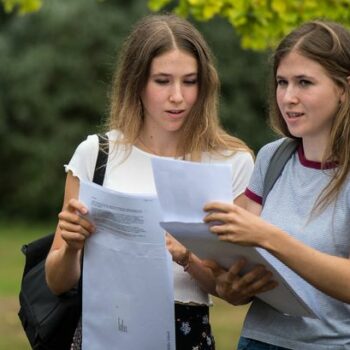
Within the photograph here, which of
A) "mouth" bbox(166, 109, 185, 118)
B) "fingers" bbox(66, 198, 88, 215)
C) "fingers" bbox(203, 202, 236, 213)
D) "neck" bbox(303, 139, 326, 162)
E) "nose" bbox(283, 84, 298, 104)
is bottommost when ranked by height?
"fingers" bbox(66, 198, 88, 215)

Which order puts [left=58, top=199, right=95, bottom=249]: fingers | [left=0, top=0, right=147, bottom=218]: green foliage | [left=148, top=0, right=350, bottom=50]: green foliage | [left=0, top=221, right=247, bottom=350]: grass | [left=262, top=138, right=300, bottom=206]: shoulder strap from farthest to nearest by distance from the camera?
[left=0, top=0, right=147, bottom=218]: green foliage, [left=0, top=221, right=247, bottom=350]: grass, [left=148, top=0, right=350, bottom=50]: green foliage, [left=58, top=199, right=95, bottom=249]: fingers, [left=262, top=138, right=300, bottom=206]: shoulder strap

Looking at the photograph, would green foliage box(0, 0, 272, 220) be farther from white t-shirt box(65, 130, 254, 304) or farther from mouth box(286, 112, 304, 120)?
mouth box(286, 112, 304, 120)

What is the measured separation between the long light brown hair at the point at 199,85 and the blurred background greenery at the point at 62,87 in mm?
14833

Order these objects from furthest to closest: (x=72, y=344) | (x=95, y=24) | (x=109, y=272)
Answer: (x=95, y=24) → (x=72, y=344) → (x=109, y=272)

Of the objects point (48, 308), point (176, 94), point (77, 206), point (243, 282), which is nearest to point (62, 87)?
point (48, 308)

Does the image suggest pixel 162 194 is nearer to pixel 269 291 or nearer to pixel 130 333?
pixel 269 291

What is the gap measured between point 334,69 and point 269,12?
3.44 meters

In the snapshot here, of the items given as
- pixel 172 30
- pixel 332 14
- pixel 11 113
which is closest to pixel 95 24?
pixel 11 113

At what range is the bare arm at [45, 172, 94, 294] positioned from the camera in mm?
3582

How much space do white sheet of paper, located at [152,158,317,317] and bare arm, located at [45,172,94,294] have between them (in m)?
0.47

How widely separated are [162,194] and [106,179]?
77 cm

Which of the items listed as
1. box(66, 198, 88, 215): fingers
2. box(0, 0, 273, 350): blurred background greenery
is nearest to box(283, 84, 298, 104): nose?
box(66, 198, 88, 215): fingers

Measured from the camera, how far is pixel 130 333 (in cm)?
364

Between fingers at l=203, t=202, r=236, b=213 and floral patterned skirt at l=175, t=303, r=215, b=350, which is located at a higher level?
fingers at l=203, t=202, r=236, b=213
